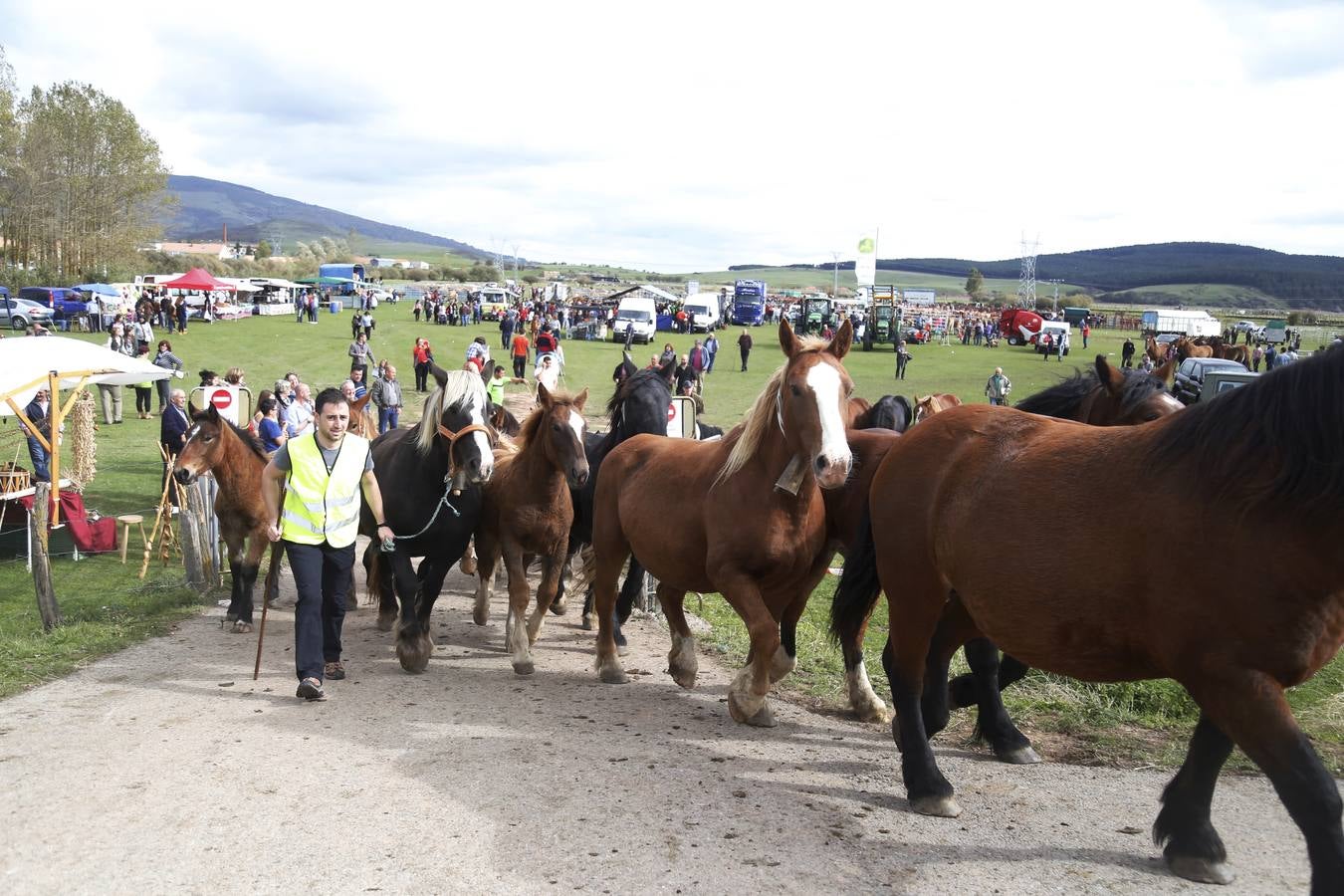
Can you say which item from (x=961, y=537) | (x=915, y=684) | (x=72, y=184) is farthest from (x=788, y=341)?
(x=72, y=184)

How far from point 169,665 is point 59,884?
12.9 feet

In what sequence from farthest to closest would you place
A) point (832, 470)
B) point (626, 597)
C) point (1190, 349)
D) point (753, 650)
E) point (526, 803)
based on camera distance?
point (1190, 349) → point (626, 597) → point (753, 650) → point (832, 470) → point (526, 803)

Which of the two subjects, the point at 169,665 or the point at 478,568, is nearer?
the point at 169,665

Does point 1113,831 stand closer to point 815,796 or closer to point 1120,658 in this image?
point 1120,658

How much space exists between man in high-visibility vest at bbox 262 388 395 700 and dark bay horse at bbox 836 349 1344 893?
3.79 metres

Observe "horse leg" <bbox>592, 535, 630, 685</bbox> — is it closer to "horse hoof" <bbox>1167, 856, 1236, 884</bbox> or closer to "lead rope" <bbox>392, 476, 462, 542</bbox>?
"lead rope" <bbox>392, 476, 462, 542</bbox>

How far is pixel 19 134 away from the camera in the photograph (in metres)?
57.4

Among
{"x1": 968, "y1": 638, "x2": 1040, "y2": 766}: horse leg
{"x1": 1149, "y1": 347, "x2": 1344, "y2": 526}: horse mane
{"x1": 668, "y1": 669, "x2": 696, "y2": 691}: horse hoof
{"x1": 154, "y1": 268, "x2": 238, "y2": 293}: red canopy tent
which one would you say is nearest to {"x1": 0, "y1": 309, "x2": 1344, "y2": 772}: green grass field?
{"x1": 968, "y1": 638, "x2": 1040, "y2": 766}: horse leg

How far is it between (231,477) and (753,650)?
19.3 feet

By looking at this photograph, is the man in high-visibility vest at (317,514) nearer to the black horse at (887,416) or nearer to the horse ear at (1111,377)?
the black horse at (887,416)

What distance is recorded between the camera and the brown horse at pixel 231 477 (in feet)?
31.0

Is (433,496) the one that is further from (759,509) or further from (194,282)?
(194,282)

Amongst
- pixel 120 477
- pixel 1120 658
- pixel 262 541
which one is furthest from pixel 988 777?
pixel 120 477

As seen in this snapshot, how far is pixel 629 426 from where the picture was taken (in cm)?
889
